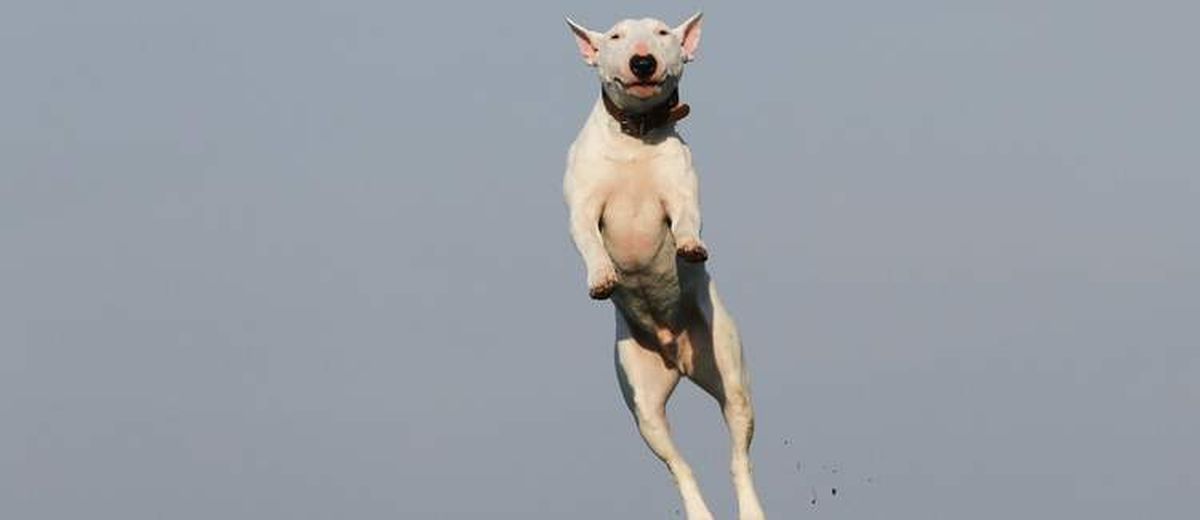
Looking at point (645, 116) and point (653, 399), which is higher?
point (645, 116)

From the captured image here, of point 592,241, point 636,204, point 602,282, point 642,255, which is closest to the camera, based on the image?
point 602,282

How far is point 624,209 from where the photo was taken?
157 feet

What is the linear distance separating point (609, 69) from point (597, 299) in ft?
5.70

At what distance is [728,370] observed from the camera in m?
48.5

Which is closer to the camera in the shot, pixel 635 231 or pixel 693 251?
pixel 693 251

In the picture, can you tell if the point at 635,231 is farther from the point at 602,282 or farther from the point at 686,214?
the point at 602,282

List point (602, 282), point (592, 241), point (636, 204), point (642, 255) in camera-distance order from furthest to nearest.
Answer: point (642, 255) < point (636, 204) < point (592, 241) < point (602, 282)

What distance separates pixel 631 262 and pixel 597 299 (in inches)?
51.0

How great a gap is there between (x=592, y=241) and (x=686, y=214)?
0.66 meters

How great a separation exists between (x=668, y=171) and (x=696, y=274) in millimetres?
1002

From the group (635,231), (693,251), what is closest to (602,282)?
(693,251)

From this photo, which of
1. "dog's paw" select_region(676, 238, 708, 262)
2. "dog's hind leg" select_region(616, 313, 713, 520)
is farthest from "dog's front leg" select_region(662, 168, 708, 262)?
"dog's hind leg" select_region(616, 313, 713, 520)

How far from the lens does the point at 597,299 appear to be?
46688mm

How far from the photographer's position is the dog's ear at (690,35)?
4781 cm
